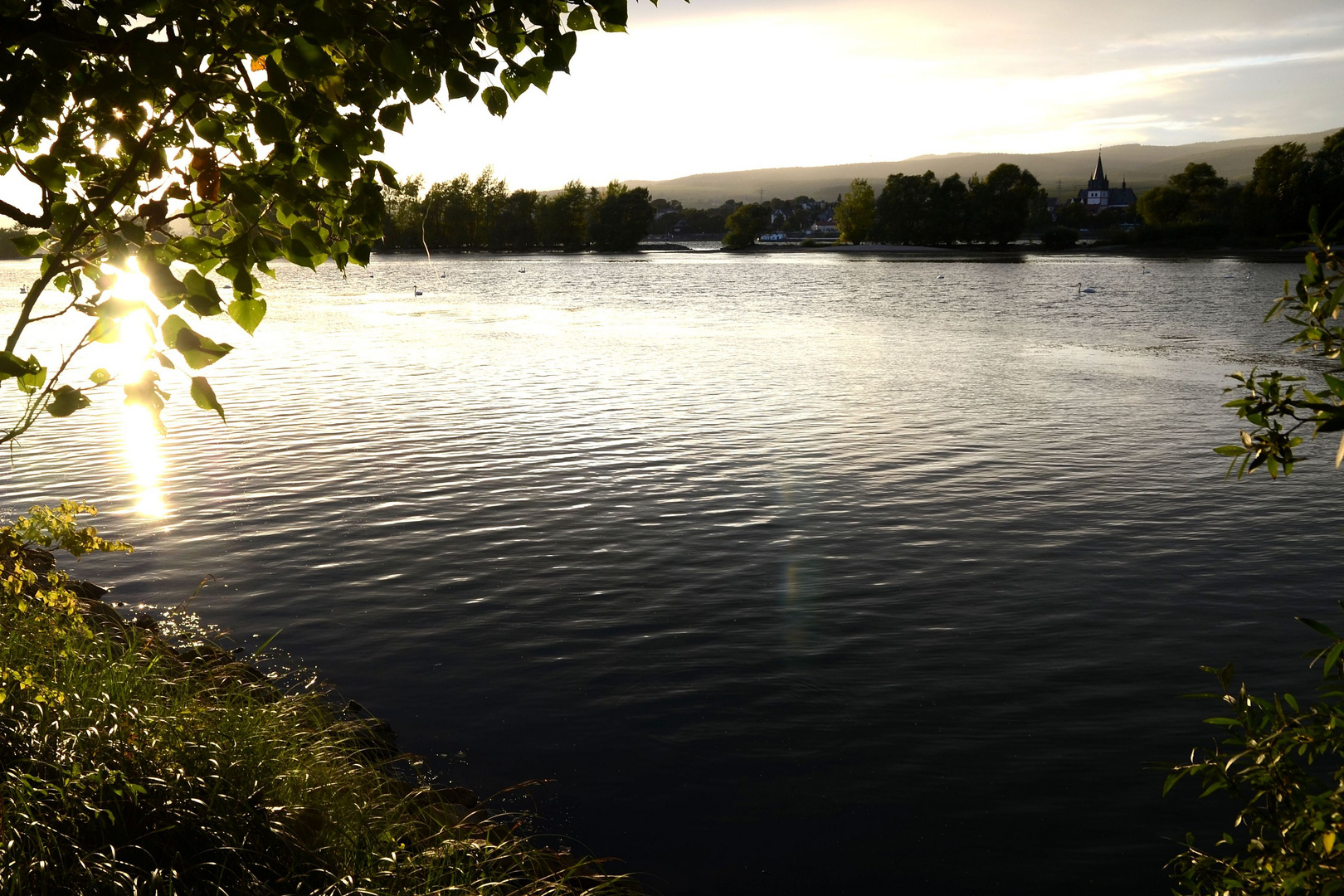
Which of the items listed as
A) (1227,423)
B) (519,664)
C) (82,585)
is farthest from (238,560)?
(1227,423)

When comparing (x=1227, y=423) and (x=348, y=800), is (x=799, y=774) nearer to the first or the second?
(x=348, y=800)

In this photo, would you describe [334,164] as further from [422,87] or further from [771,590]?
[771,590]

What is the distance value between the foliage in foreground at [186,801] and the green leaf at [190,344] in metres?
2.93

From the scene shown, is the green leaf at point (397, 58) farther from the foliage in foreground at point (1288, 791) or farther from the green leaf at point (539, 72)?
the foliage in foreground at point (1288, 791)

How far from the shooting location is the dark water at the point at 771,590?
338 inches

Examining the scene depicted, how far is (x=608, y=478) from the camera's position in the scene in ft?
65.1

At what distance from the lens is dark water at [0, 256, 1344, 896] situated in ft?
28.2

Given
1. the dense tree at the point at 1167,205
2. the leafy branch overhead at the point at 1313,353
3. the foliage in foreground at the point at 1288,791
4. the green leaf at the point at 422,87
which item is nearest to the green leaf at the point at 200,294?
the green leaf at the point at 422,87

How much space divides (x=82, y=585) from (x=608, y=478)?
32.7ft

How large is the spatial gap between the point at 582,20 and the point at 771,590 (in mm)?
10035

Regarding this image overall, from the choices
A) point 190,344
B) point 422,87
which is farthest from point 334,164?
point 190,344

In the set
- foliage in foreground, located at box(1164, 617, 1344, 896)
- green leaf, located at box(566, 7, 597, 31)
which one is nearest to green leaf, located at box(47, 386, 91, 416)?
green leaf, located at box(566, 7, 597, 31)

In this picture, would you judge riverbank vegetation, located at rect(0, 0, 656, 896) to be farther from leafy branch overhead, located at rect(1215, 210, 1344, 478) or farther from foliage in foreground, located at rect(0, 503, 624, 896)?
leafy branch overhead, located at rect(1215, 210, 1344, 478)

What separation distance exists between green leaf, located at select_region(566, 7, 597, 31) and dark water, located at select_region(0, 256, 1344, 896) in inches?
252
